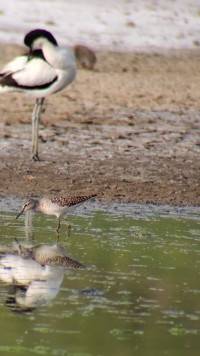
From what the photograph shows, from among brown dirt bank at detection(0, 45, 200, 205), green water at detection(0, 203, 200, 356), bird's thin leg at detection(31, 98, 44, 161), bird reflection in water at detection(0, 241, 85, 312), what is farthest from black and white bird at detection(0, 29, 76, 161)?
bird reflection in water at detection(0, 241, 85, 312)

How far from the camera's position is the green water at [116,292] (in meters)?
5.88

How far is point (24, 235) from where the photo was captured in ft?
28.3

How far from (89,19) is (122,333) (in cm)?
1611

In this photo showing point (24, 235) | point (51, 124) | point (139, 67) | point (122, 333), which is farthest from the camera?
point (139, 67)

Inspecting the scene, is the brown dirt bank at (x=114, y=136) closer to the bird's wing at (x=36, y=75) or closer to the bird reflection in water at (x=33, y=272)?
the bird's wing at (x=36, y=75)

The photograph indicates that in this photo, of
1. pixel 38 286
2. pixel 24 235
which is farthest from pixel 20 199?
pixel 38 286

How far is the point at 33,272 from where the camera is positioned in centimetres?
740

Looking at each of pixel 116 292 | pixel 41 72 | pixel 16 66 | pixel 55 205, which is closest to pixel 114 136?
pixel 41 72

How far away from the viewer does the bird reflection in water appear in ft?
21.9

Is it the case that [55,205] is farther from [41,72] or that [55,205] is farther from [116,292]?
[41,72]

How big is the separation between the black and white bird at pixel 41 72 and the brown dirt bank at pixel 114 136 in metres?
0.66

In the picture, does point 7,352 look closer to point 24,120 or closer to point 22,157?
point 22,157

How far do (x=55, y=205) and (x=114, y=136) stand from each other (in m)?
4.50

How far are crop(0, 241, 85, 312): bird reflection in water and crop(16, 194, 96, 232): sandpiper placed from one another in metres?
0.66
